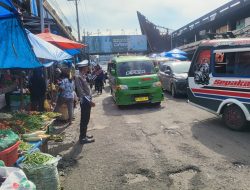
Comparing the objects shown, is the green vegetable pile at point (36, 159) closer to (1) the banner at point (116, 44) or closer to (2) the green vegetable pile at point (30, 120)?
(2) the green vegetable pile at point (30, 120)

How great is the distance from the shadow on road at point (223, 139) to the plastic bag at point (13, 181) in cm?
424

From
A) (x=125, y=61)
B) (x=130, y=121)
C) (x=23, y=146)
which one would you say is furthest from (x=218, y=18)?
(x=23, y=146)

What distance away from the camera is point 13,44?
607 cm

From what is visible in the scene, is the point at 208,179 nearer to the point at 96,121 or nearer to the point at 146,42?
the point at 96,121

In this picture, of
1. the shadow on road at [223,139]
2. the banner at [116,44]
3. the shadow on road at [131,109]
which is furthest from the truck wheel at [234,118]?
the banner at [116,44]

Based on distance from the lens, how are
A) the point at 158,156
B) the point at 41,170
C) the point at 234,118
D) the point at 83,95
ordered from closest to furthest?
the point at 41,170 < the point at 158,156 < the point at 83,95 < the point at 234,118

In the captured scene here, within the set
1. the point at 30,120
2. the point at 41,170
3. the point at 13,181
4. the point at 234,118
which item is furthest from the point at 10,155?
the point at 234,118

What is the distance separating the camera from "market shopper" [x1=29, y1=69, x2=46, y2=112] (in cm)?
1071

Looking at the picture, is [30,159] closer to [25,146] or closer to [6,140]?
[6,140]

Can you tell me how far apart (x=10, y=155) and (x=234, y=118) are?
6076 mm

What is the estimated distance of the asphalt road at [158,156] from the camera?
5742mm

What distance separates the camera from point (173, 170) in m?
6.21

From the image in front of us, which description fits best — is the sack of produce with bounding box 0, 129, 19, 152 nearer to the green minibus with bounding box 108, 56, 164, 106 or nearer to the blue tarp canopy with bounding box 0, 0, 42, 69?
the blue tarp canopy with bounding box 0, 0, 42, 69

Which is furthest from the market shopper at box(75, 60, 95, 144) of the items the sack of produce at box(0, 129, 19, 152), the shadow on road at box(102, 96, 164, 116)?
the shadow on road at box(102, 96, 164, 116)
